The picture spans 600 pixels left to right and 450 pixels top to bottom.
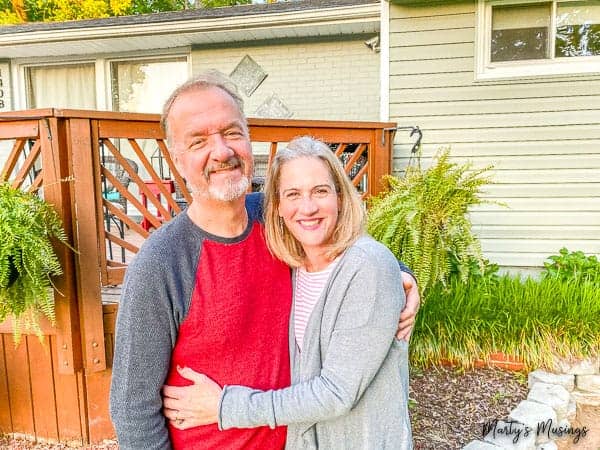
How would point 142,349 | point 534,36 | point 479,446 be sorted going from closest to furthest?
point 142,349, point 479,446, point 534,36

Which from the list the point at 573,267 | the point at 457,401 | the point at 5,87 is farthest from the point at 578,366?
the point at 5,87

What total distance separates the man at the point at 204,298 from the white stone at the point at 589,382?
2.49 meters

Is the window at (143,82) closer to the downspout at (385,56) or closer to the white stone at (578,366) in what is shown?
the downspout at (385,56)

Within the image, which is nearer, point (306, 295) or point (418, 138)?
point (306, 295)

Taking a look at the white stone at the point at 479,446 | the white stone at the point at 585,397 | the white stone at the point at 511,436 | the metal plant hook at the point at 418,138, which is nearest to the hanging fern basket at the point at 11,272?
the white stone at the point at 479,446

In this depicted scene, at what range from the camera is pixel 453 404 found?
2.77 m

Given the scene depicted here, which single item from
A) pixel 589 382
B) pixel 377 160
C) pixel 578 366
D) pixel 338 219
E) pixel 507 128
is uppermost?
pixel 507 128

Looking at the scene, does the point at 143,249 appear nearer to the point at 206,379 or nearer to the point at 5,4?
the point at 206,379

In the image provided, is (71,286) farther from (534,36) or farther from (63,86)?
(63,86)

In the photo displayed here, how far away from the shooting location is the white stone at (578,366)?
306 cm

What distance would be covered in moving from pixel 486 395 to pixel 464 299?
2.39 ft

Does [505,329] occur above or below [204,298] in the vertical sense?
below

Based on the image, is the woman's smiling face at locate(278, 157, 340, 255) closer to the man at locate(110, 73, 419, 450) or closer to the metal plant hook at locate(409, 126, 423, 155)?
the man at locate(110, 73, 419, 450)

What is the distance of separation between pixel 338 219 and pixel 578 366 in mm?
2713
